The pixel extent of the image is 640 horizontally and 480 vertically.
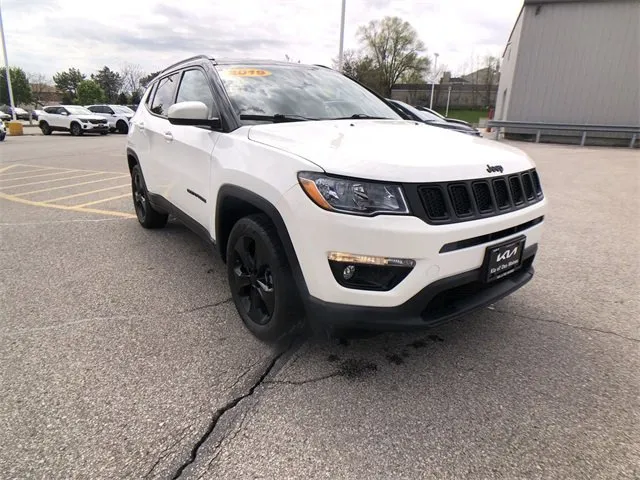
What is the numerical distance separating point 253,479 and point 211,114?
234cm

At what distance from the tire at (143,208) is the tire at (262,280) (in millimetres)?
2459

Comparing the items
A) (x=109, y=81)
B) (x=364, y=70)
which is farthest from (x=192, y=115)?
(x=109, y=81)

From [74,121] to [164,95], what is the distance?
22003 millimetres

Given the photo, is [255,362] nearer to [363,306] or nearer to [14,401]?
[363,306]

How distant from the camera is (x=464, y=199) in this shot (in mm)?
2145

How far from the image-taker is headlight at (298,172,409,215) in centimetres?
199

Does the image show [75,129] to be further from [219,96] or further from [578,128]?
[578,128]

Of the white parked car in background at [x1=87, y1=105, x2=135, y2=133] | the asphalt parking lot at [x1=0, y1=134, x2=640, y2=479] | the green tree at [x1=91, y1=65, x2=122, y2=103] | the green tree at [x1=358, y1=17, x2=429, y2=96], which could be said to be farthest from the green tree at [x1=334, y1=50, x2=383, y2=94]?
the asphalt parking lot at [x1=0, y1=134, x2=640, y2=479]

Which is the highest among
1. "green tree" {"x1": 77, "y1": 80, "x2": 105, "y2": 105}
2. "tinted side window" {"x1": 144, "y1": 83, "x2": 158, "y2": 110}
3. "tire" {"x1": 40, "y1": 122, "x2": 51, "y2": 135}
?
"green tree" {"x1": 77, "y1": 80, "x2": 105, "y2": 105}

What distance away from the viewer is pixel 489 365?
2.54m

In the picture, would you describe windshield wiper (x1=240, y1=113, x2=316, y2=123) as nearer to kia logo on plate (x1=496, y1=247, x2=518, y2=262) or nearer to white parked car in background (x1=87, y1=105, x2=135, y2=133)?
kia logo on plate (x1=496, y1=247, x2=518, y2=262)

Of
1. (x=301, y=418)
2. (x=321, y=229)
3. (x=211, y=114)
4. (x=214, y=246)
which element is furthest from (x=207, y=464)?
(x=211, y=114)

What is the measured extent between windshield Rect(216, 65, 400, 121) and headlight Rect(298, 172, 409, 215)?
42.3 inches

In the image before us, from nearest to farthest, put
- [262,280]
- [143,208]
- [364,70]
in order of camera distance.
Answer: [262,280] → [143,208] → [364,70]
